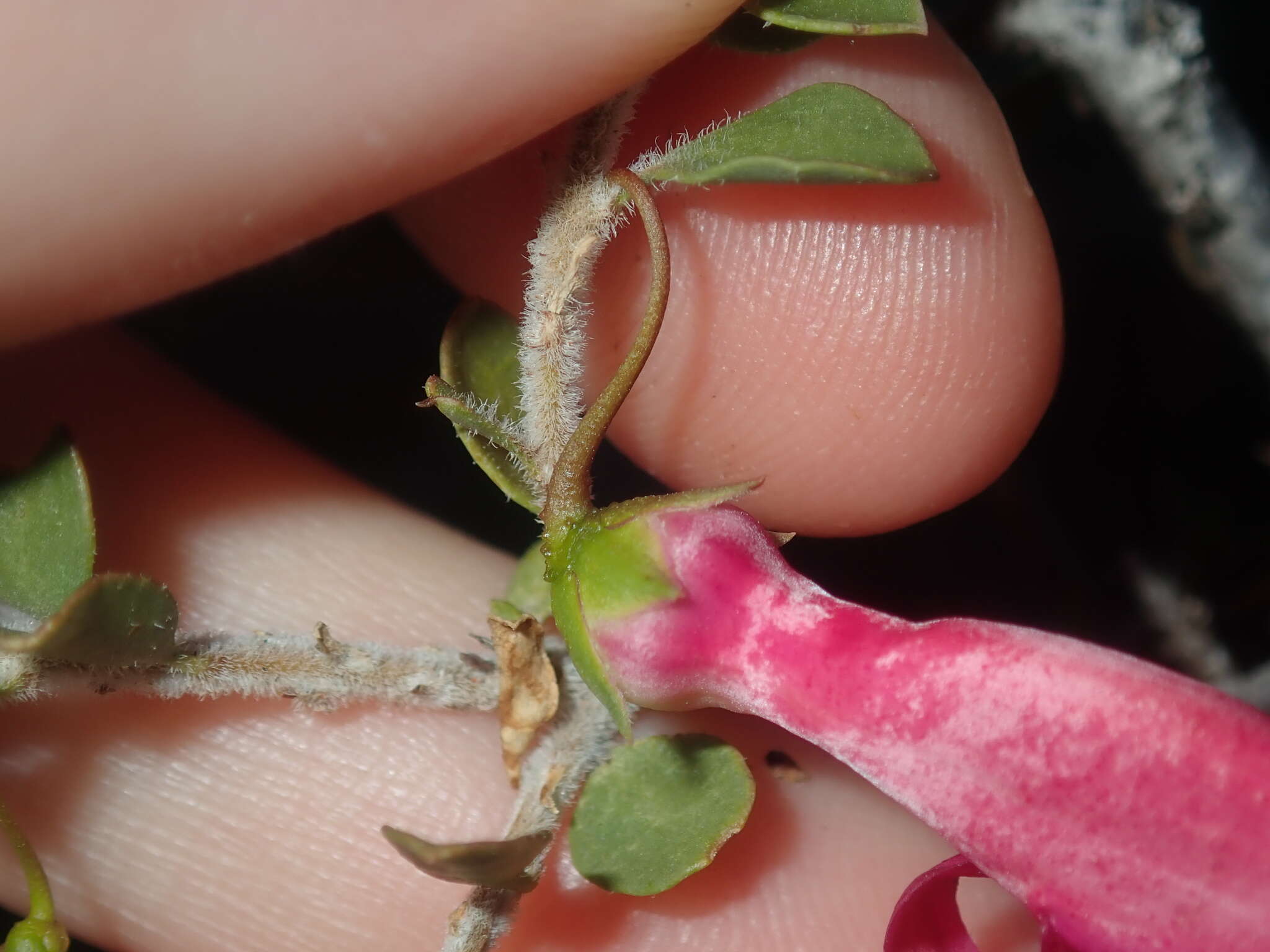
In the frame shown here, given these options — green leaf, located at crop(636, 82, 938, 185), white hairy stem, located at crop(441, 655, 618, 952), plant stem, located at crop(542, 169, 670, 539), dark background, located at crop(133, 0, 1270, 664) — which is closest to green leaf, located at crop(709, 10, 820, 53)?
green leaf, located at crop(636, 82, 938, 185)

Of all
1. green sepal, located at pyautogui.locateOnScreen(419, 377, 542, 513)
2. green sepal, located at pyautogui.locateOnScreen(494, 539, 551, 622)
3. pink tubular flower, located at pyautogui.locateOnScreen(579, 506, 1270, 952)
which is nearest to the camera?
pink tubular flower, located at pyautogui.locateOnScreen(579, 506, 1270, 952)

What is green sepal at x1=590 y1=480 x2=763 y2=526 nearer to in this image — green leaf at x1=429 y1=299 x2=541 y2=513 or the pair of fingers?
green leaf at x1=429 y1=299 x2=541 y2=513

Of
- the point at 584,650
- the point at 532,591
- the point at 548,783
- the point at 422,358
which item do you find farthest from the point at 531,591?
the point at 422,358

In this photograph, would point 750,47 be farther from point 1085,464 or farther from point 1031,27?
point 1085,464

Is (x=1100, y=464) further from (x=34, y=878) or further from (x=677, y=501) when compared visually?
(x=34, y=878)

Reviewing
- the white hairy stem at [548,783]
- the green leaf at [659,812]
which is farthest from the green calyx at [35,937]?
the green leaf at [659,812]

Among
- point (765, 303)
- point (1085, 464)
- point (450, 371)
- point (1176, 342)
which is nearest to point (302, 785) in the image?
point (450, 371)
